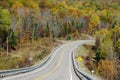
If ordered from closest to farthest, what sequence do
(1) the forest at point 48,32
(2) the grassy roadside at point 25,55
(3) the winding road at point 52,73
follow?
(3) the winding road at point 52,73, (2) the grassy roadside at point 25,55, (1) the forest at point 48,32

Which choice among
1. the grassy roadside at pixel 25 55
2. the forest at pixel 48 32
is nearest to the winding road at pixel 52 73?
the grassy roadside at pixel 25 55

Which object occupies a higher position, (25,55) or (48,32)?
(48,32)

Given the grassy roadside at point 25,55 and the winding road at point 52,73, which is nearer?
the winding road at point 52,73

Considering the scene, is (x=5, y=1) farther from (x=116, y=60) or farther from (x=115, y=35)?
(x=116, y=60)

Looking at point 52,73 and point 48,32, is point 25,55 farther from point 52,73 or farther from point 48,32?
point 48,32

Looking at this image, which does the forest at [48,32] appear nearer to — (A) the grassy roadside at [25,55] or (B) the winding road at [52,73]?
(A) the grassy roadside at [25,55]

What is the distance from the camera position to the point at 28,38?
5271 inches

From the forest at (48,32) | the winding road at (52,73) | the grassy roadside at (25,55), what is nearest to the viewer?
the winding road at (52,73)

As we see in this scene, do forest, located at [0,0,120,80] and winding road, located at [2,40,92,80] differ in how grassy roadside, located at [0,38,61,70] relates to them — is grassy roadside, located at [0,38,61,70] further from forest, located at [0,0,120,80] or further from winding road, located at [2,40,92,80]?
winding road, located at [2,40,92,80]

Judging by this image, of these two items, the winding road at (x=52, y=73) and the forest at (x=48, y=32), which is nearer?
the winding road at (x=52, y=73)

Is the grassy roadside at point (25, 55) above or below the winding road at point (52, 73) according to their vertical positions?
below

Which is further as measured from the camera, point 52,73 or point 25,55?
point 25,55

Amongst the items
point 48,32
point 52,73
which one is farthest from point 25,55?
point 48,32

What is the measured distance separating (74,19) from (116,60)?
8632 centimetres
